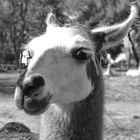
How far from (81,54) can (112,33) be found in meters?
0.45

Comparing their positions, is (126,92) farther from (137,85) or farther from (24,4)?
(24,4)

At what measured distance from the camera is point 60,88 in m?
2.78

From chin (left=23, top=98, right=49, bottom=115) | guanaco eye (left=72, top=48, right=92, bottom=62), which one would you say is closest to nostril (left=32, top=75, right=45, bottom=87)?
chin (left=23, top=98, right=49, bottom=115)

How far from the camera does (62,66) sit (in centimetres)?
278

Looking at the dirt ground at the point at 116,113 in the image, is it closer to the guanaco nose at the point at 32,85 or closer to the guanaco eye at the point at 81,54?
the guanaco eye at the point at 81,54

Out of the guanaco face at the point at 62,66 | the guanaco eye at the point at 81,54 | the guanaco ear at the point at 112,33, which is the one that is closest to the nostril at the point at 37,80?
the guanaco face at the point at 62,66

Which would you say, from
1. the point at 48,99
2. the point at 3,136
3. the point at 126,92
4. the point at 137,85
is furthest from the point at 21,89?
the point at 137,85

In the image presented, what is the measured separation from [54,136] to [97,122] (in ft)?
1.48

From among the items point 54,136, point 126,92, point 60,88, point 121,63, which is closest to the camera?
point 60,88

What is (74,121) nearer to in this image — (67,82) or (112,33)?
(67,82)

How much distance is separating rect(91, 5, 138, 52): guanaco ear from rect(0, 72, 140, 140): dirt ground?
103 inches

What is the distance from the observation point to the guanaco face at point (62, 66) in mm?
2496

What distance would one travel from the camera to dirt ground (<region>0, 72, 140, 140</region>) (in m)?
7.35

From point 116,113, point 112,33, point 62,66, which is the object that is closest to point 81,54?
point 62,66
